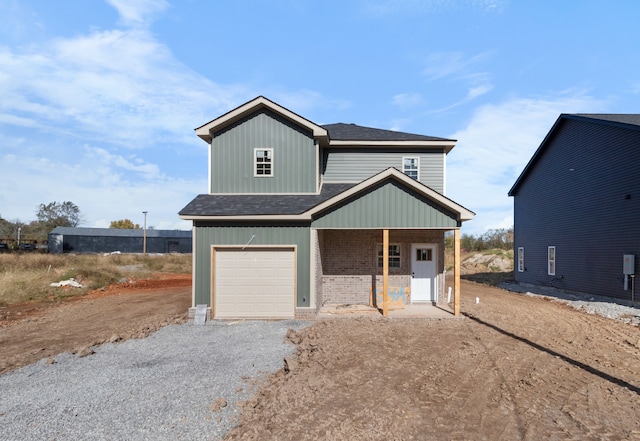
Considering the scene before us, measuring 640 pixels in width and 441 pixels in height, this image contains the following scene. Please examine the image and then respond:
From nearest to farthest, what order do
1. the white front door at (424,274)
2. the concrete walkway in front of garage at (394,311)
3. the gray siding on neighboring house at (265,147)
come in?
the concrete walkway in front of garage at (394,311) < the gray siding on neighboring house at (265,147) < the white front door at (424,274)

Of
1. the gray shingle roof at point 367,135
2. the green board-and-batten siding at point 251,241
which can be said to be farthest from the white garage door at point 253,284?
the gray shingle roof at point 367,135

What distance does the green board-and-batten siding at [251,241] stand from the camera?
1262 cm

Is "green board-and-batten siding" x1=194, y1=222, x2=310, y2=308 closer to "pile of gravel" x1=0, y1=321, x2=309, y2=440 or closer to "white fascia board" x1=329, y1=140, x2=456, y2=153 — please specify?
"pile of gravel" x1=0, y1=321, x2=309, y2=440

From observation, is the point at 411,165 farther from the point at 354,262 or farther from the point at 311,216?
the point at 311,216

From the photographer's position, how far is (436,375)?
7.54 m

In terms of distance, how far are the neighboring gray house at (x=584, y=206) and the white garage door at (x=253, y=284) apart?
14.3 m

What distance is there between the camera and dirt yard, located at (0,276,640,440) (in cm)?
542

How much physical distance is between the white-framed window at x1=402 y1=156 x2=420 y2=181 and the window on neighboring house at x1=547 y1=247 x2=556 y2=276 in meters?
12.3

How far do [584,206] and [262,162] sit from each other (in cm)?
1620

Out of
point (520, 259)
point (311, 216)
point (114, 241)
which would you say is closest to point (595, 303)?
point (520, 259)

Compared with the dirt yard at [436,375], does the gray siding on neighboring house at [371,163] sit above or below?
above

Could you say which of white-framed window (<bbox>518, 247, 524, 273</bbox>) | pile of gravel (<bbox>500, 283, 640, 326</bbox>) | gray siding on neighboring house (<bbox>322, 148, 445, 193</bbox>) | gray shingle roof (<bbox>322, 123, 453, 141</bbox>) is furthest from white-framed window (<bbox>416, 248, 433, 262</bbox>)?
white-framed window (<bbox>518, 247, 524, 273</bbox>)

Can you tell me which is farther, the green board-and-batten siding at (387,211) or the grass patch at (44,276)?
the grass patch at (44,276)

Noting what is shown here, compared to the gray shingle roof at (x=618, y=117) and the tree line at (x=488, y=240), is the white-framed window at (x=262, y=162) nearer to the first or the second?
the gray shingle roof at (x=618, y=117)
